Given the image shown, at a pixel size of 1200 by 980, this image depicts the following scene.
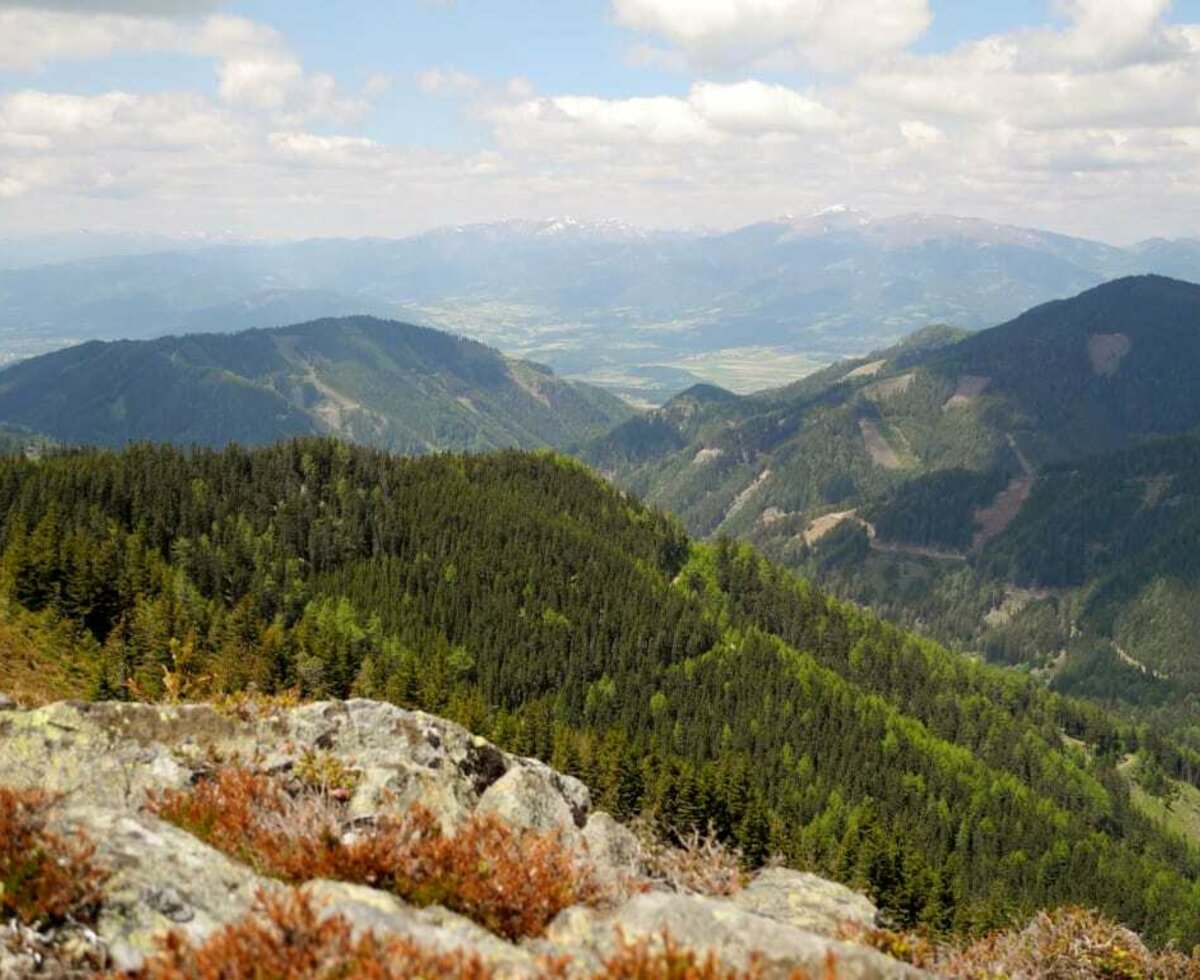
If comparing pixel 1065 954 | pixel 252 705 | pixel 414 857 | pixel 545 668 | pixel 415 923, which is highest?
pixel 414 857

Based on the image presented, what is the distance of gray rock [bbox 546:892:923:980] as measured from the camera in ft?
55.4

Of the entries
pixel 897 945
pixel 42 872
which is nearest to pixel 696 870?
pixel 897 945

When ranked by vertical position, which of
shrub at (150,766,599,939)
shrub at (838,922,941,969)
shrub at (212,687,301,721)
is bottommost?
shrub at (838,922,941,969)

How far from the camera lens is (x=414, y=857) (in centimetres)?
1917

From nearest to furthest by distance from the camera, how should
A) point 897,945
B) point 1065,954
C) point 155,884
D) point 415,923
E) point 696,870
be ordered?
point 415,923
point 155,884
point 897,945
point 1065,954
point 696,870

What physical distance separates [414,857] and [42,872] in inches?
294

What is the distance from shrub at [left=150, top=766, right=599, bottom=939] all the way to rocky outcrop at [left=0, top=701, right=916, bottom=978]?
0.53 meters

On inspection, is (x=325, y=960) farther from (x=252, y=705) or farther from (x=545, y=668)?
(x=545, y=668)

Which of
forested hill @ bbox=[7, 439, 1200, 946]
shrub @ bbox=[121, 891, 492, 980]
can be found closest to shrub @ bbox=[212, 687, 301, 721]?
shrub @ bbox=[121, 891, 492, 980]

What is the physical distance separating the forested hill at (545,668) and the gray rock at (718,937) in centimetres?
5780

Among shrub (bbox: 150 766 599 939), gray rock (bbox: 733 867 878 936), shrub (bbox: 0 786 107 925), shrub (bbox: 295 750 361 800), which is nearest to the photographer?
shrub (bbox: 0 786 107 925)

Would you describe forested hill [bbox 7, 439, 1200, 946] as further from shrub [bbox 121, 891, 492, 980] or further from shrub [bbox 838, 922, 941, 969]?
shrub [bbox 121, 891, 492, 980]

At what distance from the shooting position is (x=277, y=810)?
22.4 meters

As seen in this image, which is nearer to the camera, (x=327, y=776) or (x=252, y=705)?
(x=327, y=776)
